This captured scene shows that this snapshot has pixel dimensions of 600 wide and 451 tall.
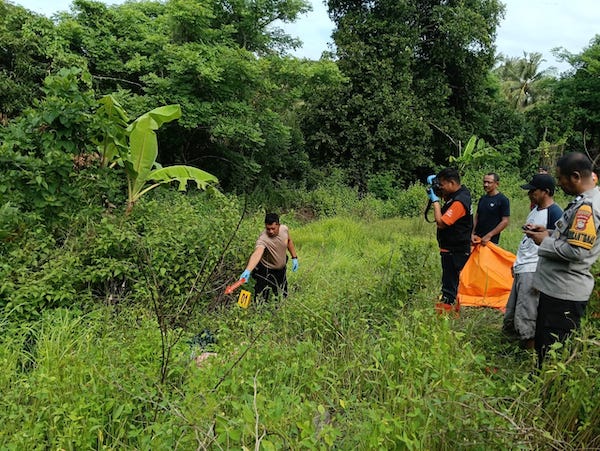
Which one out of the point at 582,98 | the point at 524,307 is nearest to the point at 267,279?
the point at 524,307

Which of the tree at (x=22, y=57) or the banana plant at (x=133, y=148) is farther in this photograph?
the tree at (x=22, y=57)

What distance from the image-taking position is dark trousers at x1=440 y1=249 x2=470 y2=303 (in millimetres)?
4348

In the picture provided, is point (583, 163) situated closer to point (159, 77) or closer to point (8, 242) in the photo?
point (8, 242)

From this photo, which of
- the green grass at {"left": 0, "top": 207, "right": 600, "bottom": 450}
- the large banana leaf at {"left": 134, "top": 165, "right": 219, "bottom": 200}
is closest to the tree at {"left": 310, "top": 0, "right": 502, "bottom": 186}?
the large banana leaf at {"left": 134, "top": 165, "right": 219, "bottom": 200}

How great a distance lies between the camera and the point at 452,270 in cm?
438

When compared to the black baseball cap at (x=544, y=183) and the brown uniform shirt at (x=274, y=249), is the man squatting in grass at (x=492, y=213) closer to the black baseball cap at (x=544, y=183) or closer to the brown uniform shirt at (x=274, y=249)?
the black baseball cap at (x=544, y=183)

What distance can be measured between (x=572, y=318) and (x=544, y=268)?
0.33 meters

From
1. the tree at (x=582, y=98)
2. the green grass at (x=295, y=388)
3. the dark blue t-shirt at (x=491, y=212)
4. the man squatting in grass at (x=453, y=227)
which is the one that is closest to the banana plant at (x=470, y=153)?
the tree at (x=582, y=98)

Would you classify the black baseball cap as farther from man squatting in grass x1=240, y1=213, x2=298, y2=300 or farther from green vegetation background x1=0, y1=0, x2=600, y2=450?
man squatting in grass x1=240, y1=213, x2=298, y2=300

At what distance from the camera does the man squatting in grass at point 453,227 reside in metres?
4.22

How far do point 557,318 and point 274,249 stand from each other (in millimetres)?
2656

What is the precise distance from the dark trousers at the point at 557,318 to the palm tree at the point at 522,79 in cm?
2771

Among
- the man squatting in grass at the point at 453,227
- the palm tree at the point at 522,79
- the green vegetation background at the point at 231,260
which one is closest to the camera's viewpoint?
the green vegetation background at the point at 231,260

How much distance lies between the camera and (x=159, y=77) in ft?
31.3
